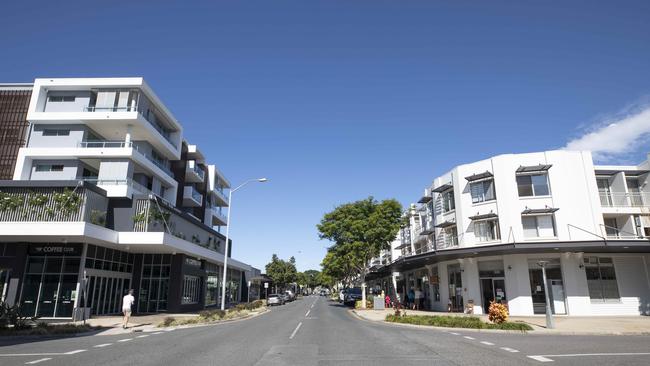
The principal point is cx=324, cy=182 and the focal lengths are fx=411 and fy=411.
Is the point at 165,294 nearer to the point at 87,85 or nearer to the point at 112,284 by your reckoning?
the point at 112,284

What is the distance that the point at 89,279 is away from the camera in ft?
87.7

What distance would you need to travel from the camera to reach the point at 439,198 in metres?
39.0

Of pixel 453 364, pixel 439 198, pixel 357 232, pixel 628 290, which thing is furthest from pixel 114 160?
pixel 628 290

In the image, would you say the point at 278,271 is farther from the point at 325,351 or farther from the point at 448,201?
the point at 325,351

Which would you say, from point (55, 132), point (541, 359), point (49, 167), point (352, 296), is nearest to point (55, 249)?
point (49, 167)

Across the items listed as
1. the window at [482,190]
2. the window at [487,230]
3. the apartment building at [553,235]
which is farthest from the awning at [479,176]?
the window at [487,230]

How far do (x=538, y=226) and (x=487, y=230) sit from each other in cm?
369

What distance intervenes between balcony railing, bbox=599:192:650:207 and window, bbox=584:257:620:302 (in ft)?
15.8

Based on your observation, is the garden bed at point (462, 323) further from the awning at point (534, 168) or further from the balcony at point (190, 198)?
the balcony at point (190, 198)

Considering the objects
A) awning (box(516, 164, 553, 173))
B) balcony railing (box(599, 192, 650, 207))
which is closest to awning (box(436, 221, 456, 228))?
awning (box(516, 164, 553, 173))

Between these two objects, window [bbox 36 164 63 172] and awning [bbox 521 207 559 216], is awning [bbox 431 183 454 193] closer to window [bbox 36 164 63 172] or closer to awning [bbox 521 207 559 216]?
awning [bbox 521 207 559 216]

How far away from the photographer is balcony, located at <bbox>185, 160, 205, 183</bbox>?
162 ft

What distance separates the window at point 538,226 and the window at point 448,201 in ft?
20.8

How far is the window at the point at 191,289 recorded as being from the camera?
35.1m
